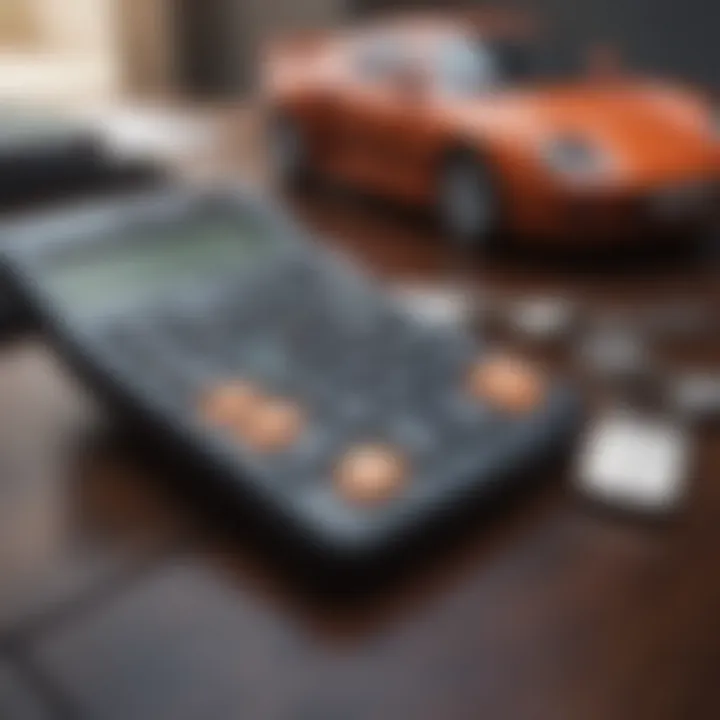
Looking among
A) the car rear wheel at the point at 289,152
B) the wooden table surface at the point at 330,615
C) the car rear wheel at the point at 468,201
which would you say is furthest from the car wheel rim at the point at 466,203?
the wooden table surface at the point at 330,615

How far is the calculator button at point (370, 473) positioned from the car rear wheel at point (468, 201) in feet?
0.84

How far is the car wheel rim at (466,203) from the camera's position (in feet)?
1.83

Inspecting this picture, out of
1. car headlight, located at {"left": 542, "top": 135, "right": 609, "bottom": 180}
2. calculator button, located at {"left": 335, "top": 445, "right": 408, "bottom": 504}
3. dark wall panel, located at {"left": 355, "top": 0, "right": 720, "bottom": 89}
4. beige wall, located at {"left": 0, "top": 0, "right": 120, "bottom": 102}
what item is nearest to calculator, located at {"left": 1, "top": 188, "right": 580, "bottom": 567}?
calculator button, located at {"left": 335, "top": 445, "right": 408, "bottom": 504}

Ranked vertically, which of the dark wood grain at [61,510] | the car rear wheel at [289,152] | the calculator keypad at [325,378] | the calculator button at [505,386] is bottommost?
the car rear wheel at [289,152]

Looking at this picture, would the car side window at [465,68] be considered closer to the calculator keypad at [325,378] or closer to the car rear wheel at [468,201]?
the car rear wheel at [468,201]

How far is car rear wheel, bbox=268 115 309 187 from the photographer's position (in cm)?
66

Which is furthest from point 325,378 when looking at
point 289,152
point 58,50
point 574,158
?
point 58,50

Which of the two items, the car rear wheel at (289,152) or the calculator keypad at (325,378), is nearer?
the calculator keypad at (325,378)

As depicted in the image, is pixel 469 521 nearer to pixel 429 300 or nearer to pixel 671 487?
pixel 671 487

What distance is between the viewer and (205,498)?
0.33 m

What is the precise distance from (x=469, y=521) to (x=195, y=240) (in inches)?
5.7

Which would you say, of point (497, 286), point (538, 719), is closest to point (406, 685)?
point (538, 719)

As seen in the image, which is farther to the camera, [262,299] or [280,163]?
[280,163]

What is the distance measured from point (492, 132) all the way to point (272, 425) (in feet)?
0.89
